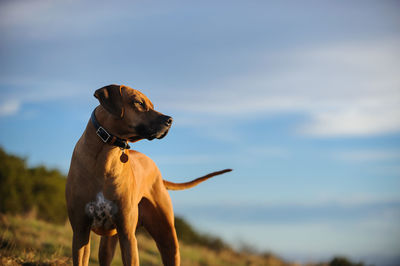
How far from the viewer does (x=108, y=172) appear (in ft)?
17.5

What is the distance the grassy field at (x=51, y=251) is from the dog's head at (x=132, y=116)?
391cm

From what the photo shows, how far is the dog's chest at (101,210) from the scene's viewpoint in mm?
5293

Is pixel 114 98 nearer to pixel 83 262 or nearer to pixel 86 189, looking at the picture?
pixel 86 189

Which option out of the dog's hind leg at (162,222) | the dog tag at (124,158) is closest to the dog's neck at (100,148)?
the dog tag at (124,158)

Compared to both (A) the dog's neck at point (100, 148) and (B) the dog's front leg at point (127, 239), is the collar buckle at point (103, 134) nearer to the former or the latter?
(A) the dog's neck at point (100, 148)

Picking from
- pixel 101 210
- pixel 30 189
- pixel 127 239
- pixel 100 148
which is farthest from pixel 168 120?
pixel 30 189

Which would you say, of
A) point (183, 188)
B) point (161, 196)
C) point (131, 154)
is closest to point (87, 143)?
point (131, 154)

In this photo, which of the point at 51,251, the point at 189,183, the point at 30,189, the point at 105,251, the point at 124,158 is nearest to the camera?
the point at 124,158

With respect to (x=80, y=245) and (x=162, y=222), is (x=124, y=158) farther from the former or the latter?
(x=162, y=222)

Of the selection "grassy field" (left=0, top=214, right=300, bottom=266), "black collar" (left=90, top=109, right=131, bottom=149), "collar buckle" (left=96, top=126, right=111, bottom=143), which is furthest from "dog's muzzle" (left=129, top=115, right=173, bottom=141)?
"grassy field" (left=0, top=214, right=300, bottom=266)

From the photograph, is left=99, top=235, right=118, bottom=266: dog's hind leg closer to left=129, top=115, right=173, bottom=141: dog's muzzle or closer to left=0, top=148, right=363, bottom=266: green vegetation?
left=0, top=148, right=363, bottom=266: green vegetation

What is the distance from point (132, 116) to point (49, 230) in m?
12.0

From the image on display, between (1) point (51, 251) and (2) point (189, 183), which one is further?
(1) point (51, 251)

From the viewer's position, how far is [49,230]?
1566 cm
